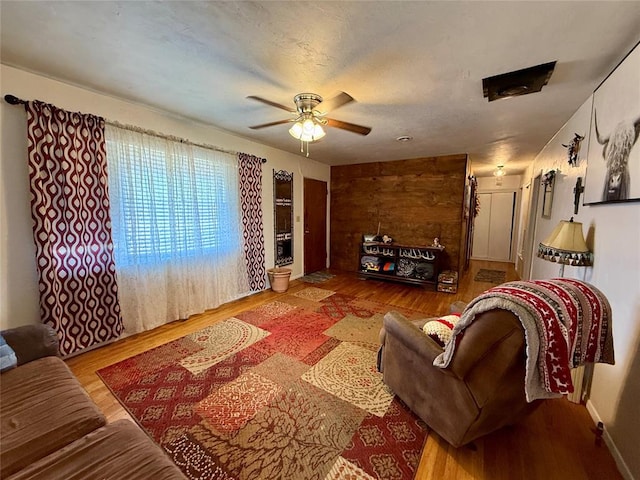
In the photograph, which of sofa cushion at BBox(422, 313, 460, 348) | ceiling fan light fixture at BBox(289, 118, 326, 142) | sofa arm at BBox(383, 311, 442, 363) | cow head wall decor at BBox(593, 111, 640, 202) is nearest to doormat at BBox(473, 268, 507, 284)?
A: cow head wall decor at BBox(593, 111, 640, 202)

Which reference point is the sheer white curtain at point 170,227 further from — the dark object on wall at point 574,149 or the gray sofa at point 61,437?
the dark object on wall at point 574,149

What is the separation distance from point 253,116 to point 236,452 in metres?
2.90

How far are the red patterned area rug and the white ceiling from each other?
235cm

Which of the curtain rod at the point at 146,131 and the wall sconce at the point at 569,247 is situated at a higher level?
the curtain rod at the point at 146,131

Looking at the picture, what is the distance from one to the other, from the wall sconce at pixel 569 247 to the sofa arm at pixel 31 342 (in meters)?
3.56

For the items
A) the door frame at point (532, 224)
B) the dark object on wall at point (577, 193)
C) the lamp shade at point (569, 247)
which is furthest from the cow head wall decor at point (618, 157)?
the door frame at point (532, 224)

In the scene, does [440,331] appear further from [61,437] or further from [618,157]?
[61,437]

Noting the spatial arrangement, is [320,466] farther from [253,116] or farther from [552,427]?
[253,116]

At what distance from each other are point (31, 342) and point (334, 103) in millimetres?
2500

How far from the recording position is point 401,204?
197 inches

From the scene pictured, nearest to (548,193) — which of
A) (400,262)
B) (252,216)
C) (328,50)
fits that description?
(400,262)

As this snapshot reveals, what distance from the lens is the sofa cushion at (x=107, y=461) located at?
2.97ft

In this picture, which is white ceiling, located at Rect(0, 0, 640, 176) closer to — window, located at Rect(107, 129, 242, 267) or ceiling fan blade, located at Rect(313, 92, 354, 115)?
ceiling fan blade, located at Rect(313, 92, 354, 115)

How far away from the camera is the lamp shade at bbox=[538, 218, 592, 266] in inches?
73.8
